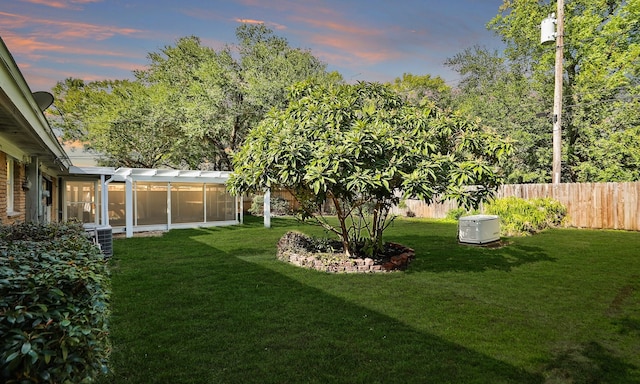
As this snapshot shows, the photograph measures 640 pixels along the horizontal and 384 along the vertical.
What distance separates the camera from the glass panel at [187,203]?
47.3ft

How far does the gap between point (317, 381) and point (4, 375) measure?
2136 mm

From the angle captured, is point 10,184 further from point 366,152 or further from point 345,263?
point 366,152

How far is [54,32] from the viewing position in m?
9.14

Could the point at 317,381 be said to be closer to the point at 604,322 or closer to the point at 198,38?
the point at 604,322

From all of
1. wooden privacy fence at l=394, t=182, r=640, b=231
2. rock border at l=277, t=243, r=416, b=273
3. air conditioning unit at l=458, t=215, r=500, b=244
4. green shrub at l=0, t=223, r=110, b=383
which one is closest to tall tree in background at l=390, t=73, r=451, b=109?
wooden privacy fence at l=394, t=182, r=640, b=231

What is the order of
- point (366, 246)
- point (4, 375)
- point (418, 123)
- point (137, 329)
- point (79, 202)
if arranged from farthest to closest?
point (79, 202) < point (366, 246) < point (418, 123) < point (137, 329) < point (4, 375)

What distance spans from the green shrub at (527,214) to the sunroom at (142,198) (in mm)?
10358

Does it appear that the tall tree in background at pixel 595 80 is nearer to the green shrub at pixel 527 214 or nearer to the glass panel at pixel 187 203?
the green shrub at pixel 527 214

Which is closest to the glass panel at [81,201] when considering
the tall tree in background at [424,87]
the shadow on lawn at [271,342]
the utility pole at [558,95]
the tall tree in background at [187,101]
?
the tall tree in background at [187,101]

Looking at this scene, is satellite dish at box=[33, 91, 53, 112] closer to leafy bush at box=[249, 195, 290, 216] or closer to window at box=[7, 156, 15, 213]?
window at box=[7, 156, 15, 213]

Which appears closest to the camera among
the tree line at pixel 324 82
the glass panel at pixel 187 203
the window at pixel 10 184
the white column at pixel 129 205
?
the window at pixel 10 184

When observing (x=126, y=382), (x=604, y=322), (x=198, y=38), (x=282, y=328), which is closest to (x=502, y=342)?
(x=604, y=322)

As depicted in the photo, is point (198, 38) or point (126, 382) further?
point (198, 38)

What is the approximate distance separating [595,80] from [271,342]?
62.5 feet
